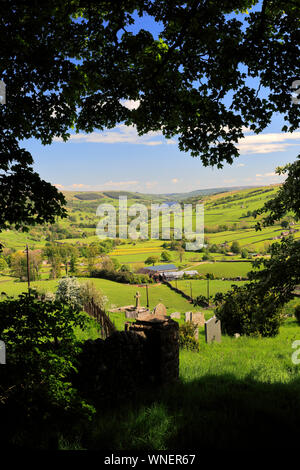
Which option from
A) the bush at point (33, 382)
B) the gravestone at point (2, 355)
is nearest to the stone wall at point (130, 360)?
the bush at point (33, 382)

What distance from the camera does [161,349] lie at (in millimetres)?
8039

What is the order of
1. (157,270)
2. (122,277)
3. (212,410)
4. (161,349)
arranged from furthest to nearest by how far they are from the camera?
(157,270)
(122,277)
(161,349)
(212,410)

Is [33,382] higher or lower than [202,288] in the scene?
higher

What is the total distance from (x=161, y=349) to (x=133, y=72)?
7.06 m

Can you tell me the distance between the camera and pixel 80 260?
143250mm

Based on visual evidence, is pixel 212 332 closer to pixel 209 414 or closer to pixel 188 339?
pixel 188 339

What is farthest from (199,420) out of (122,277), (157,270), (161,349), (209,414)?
(157,270)

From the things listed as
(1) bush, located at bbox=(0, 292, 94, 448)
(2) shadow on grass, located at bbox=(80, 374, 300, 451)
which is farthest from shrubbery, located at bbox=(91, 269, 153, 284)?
(1) bush, located at bbox=(0, 292, 94, 448)

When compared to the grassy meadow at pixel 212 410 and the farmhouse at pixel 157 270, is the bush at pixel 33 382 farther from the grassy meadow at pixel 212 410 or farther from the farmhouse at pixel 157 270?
the farmhouse at pixel 157 270

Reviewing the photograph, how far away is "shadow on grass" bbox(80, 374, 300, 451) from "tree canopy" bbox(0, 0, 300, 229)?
171 inches

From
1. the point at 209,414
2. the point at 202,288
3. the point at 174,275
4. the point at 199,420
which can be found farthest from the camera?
the point at 174,275

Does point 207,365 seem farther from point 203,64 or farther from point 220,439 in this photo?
point 203,64
